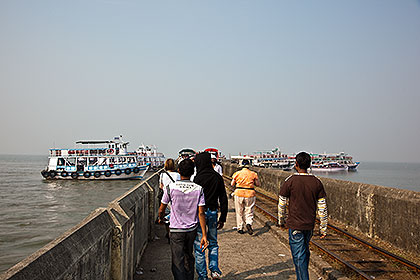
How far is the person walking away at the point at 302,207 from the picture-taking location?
5148 millimetres

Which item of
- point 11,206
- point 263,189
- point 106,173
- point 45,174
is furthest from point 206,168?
point 45,174

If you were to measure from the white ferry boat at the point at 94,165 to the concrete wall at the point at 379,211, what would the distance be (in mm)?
51191

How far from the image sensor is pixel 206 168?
636cm

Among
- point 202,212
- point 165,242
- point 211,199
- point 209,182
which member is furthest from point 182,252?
point 165,242

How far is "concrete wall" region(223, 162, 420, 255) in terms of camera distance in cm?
793

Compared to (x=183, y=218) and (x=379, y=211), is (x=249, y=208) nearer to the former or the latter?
(x=379, y=211)

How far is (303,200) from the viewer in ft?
16.9

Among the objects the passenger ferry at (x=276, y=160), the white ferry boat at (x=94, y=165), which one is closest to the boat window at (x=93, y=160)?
the white ferry boat at (x=94, y=165)

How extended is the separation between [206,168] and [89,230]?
2.63 m

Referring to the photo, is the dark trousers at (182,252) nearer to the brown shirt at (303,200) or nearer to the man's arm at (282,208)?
the man's arm at (282,208)

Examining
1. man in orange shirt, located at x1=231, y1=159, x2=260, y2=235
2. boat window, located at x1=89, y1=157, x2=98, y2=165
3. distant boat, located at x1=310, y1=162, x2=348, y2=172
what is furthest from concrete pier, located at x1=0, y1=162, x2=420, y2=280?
distant boat, located at x1=310, y1=162, x2=348, y2=172

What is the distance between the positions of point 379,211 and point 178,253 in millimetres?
5970

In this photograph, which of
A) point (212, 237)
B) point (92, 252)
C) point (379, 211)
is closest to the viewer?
point (92, 252)

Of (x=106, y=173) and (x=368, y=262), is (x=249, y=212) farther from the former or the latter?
(x=106, y=173)
